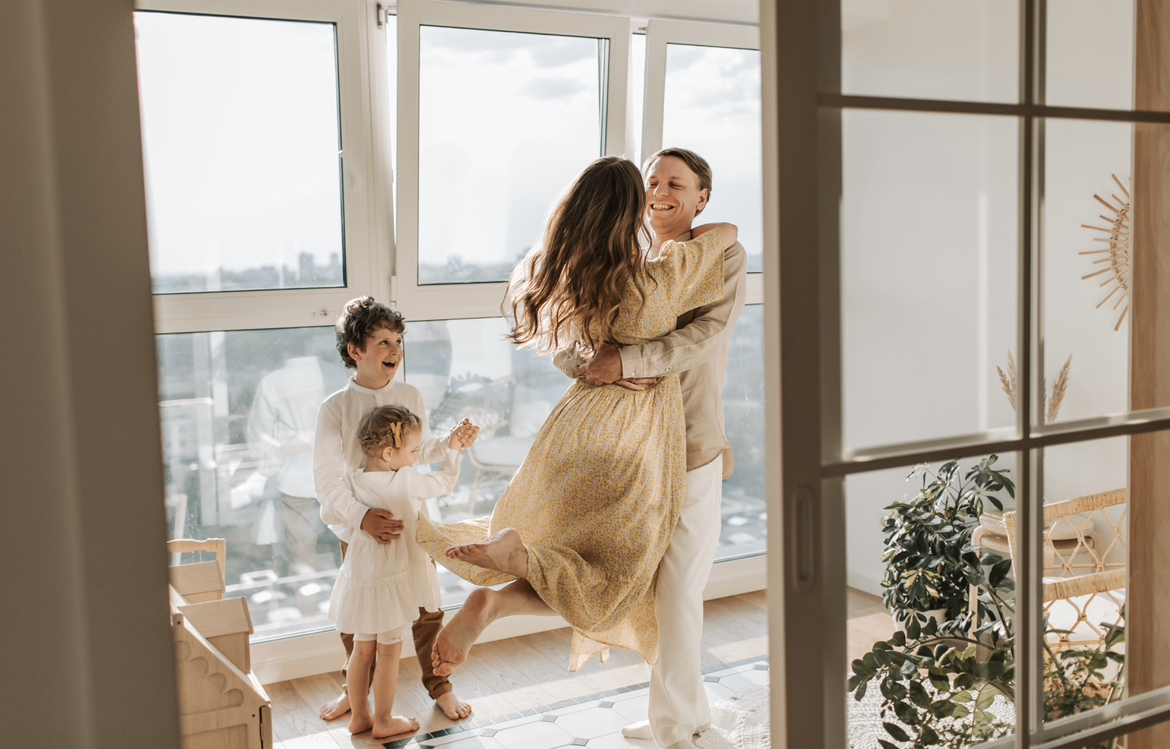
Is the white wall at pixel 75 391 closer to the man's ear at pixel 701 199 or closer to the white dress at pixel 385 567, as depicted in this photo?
the white dress at pixel 385 567

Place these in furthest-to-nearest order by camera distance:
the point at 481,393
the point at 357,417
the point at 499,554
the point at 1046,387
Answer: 1. the point at 481,393
2. the point at 357,417
3. the point at 499,554
4. the point at 1046,387

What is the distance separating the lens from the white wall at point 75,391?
2.80ft

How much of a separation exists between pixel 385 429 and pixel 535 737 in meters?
1.06

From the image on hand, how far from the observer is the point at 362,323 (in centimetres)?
301

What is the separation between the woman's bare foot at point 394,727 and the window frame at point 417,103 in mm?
1451

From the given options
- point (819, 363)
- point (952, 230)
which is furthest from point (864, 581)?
point (952, 230)

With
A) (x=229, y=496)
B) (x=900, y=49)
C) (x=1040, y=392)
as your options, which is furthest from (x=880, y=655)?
(x=229, y=496)

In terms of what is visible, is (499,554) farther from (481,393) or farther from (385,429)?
(481,393)

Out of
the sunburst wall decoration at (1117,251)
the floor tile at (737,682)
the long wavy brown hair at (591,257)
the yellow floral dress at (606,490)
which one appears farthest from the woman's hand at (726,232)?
the floor tile at (737,682)

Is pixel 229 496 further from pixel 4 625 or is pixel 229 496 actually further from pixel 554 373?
pixel 4 625

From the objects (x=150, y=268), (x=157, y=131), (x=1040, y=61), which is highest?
(x=157, y=131)

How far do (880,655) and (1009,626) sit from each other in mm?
201

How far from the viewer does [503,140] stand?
145 inches

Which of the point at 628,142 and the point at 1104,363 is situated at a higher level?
the point at 628,142
